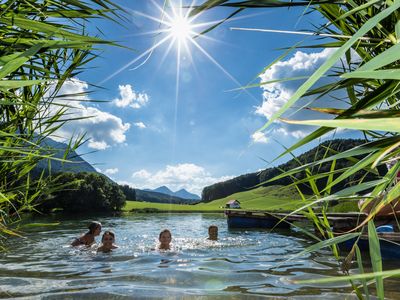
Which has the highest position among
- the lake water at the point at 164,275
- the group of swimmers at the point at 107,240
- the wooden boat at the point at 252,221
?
the wooden boat at the point at 252,221

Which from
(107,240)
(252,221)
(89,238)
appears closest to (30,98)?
(107,240)

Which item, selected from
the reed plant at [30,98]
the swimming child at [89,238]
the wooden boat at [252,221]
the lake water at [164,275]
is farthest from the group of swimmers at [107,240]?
the wooden boat at [252,221]

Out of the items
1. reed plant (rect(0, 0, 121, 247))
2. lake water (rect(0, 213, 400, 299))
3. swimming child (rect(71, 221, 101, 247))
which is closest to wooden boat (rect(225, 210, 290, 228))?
lake water (rect(0, 213, 400, 299))

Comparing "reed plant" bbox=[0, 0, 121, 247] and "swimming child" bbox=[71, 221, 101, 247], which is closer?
"reed plant" bbox=[0, 0, 121, 247]

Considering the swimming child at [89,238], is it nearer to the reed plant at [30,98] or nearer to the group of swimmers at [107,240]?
the group of swimmers at [107,240]

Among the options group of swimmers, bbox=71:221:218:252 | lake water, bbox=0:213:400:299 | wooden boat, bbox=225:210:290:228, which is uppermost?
wooden boat, bbox=225:210:290:228

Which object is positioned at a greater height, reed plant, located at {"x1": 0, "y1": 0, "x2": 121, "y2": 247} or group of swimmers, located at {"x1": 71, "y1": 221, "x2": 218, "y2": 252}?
reed plant, located at {"x1": 0, "y1": 0, "x2": 121, "y2": 247}

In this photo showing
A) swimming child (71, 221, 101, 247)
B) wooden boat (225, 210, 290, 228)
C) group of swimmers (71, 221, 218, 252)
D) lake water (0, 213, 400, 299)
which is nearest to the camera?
lake water (0, 213, 400, 299)

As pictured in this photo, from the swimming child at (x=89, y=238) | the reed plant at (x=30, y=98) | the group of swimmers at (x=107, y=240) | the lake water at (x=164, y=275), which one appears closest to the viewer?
the reed plant at (x=30, y=98)

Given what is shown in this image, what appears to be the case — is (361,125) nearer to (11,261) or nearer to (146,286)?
(146,286)

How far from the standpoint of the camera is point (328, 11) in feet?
6.75

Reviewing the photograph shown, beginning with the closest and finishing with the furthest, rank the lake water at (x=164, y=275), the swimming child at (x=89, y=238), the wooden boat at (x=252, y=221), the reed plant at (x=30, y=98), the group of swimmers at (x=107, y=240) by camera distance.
Answer: the reed plant at (x=30, y=98) < the lake water at (x=164, y=275) < the group of swimmers at (x=107, y=240) < the swimming child at (x=89, y=238) < the wooden boat at (x=252, y=221)

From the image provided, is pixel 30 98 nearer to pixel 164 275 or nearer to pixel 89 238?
pixel 164 275

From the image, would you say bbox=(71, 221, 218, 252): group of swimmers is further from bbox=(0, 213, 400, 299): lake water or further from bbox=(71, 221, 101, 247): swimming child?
bbox=(0, 213, 400, 299): lake water
